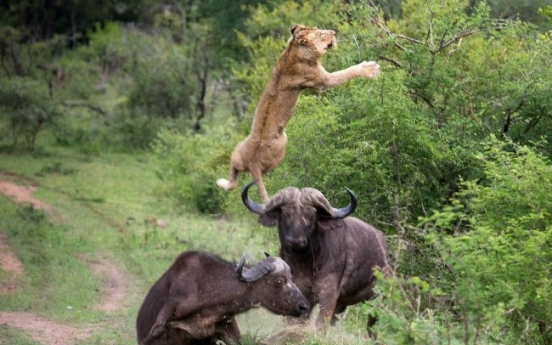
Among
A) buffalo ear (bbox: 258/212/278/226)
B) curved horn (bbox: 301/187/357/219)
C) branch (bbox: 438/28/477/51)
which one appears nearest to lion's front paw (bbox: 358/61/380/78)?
curved horn (bbox: 301/187/357/219)

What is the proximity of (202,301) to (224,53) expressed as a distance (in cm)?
2446

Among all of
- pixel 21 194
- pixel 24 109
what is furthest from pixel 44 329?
pixel 24 109

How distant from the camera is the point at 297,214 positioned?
1138 centimetres

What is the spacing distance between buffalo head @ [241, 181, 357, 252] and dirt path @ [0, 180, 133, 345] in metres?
4.15

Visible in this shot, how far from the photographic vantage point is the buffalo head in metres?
11.3

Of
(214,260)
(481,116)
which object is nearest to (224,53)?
(481,116)

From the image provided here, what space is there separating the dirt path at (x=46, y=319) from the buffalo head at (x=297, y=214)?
4151mm

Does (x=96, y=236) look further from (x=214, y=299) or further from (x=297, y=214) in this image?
(x=214, y=299)

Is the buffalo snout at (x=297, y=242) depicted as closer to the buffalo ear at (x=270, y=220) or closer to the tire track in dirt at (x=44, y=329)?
the buffalo ear at (x=270, y=220)

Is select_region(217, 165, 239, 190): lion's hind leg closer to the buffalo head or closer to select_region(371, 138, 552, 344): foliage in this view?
the buffalo head

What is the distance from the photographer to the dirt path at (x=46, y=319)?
14758mm

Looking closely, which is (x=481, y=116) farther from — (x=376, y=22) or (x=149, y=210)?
(x=149, y=210)

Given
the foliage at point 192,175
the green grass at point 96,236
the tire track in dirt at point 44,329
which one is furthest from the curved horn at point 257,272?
the foliage at point 192,175

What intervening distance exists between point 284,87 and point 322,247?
185 centimetres
